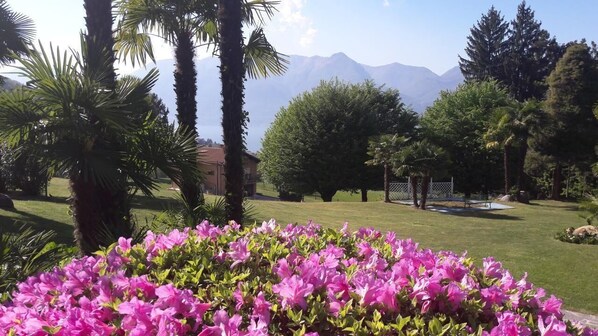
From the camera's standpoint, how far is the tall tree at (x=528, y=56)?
1887 inches

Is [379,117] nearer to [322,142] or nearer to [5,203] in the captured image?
[322,142]

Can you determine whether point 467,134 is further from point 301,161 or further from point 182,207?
point 182,207

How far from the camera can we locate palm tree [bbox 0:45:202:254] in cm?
416

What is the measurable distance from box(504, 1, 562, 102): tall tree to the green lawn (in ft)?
95.4

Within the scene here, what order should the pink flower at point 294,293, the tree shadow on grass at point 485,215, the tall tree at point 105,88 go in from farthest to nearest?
1. the tree shadow on grass at point 485,215
2. the tall tree at point 105,88
3. the pink flower at point 294,293

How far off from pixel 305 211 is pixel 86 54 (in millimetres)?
15509

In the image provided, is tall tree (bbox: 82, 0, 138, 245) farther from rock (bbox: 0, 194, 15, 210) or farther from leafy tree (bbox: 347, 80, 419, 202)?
leafy tree (bbox: 347, 80, 419, 202)

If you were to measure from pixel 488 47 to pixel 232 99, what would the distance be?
5211 cm

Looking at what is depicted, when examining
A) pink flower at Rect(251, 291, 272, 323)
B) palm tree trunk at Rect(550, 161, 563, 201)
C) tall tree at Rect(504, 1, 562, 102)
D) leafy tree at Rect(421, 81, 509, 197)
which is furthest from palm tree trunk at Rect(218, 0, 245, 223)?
tall tree at Rect(504, 1, 562, 102)

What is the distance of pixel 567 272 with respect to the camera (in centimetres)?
947

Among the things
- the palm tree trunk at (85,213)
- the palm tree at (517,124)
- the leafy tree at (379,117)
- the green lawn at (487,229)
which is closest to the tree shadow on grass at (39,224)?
the green lawn at (487,229)

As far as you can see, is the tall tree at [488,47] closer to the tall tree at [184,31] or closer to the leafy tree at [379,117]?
the leafy tree at [379,117]

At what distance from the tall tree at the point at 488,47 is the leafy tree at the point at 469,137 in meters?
15.1

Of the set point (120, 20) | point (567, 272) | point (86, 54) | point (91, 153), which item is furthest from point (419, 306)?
point (567, 272)
